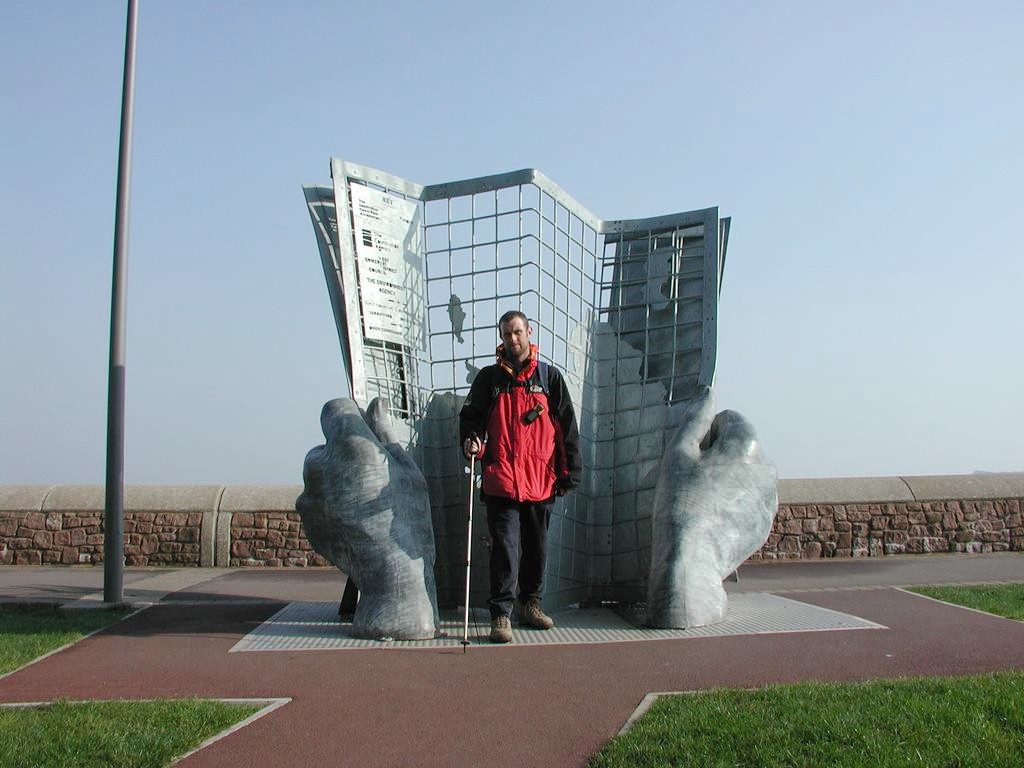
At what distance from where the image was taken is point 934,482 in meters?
12.4

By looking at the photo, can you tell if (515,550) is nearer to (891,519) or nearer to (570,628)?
(570,628)

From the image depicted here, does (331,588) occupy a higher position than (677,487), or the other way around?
(677,487)

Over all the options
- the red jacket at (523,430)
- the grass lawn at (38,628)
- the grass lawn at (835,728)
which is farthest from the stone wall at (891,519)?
the grass lawn at (835,728)

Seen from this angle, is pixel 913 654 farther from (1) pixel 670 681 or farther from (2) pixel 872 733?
(2) pixel 872 733

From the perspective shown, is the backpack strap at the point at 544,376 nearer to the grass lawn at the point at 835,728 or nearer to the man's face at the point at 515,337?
the man's face at the point at 515,337

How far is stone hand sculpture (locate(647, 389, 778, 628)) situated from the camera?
6184mm

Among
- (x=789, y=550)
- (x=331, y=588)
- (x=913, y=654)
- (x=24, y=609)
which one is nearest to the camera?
(x=913, y=654)

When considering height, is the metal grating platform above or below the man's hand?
below

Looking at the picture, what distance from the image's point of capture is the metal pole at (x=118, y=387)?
8328 millimetres

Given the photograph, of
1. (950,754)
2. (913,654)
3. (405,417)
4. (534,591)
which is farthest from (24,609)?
(950,754)

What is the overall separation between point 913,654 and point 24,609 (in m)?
6.46

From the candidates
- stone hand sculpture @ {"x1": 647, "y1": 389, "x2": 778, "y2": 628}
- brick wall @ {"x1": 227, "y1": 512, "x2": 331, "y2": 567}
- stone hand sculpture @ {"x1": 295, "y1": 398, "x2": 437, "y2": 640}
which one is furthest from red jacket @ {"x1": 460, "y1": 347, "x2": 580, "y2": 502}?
brick wall @ {"x1": 227, "y1": 512, "x2": 331, "y2": 567}

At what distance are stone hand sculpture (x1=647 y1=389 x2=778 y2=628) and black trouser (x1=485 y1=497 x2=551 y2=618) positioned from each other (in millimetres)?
681

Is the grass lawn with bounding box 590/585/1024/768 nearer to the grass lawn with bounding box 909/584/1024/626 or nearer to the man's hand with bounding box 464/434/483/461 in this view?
the man's hand with bounding box 464/434/483/461
